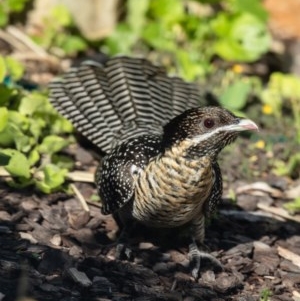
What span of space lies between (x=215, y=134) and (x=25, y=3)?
165 inches

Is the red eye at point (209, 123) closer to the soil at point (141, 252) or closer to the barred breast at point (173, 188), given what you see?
the barred breast at point (173, 188)

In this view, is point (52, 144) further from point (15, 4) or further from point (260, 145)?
point (15, 4)

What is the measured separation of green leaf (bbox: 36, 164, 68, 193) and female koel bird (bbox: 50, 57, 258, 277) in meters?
0.28

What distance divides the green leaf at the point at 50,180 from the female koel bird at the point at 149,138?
0.28 metres

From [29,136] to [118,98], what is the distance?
73 cm

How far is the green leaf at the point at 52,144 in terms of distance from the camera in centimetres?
666

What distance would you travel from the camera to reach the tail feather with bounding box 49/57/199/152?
6.70 metres

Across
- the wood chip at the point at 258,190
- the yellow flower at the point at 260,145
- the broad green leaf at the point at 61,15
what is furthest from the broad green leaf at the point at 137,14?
the wood chip at the point at 258,190

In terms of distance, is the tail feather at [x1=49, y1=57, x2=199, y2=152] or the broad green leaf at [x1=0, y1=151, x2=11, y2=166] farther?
the tail feather at [x1=49, y1=57, x2=199, y2=152]

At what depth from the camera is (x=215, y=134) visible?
5.20 metres

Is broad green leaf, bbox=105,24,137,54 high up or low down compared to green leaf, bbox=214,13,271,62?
down

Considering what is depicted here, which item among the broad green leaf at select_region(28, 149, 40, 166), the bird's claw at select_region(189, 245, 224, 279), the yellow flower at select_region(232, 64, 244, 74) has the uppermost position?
the yellow flower at select_region(232, 64, 244, 74)

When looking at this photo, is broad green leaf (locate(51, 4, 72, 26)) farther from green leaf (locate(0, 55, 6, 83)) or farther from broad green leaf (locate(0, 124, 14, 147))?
broad green leaf (locate(0, 124, 14, 147))

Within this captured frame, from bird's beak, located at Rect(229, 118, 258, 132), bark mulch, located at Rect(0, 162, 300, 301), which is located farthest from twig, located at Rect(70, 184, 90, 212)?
bird's beak, located at Rect(229, 118, 258, 132)
